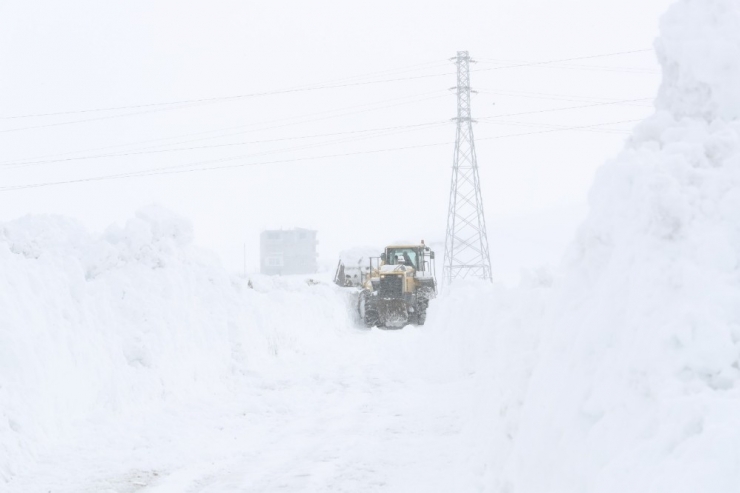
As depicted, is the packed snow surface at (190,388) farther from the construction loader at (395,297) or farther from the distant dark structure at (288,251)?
the distant dark structure at (288,251)

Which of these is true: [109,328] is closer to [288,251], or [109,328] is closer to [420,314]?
[420,314]

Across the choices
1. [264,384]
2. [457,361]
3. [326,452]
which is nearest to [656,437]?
[326,452]

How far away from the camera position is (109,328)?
948 cm

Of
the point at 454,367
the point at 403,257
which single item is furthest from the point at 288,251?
the point at 454,367

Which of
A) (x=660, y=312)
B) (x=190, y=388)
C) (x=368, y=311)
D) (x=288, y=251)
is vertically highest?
(x=288, y=251)

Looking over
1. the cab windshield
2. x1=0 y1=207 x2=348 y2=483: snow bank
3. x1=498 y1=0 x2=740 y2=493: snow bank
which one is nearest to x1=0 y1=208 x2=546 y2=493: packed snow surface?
x1=0 y1=207 x2=348 y2=483: snow bank

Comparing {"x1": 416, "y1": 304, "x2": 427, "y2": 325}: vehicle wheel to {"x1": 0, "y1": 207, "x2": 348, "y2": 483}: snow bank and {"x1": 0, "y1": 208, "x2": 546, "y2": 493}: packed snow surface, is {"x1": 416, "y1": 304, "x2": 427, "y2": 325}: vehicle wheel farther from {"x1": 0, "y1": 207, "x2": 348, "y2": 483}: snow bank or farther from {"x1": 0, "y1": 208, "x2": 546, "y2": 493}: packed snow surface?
{"x1": 0, "y1": 207, "x2": 348, "y2": 483}: snow bank

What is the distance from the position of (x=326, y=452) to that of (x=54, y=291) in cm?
388

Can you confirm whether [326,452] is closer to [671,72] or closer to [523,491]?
[523,491]

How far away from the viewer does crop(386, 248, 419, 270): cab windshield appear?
28.5 metres

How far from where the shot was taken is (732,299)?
11.5ft

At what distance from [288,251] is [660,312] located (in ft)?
374

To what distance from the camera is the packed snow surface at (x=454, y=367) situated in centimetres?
344

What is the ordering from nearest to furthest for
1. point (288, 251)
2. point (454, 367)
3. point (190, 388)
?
point (190, 388) → point (454, 367) → point (288, 251)
